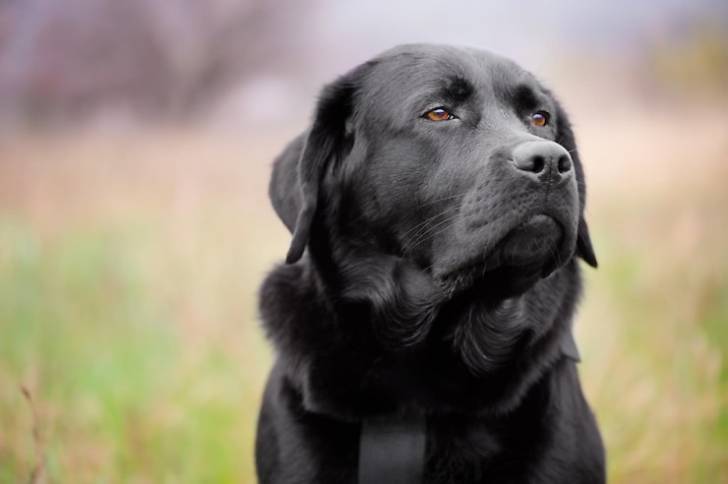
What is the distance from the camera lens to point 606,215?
5.71 m

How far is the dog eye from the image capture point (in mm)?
2379

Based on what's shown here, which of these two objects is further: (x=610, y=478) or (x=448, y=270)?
(x=610, y=478)

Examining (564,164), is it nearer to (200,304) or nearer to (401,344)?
(401,344)

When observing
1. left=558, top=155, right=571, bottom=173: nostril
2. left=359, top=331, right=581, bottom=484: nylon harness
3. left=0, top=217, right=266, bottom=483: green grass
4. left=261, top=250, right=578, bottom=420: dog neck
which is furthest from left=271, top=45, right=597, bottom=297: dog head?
left=0, top=217, right=266, bottom=483: green grass

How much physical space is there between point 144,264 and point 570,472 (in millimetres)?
3393

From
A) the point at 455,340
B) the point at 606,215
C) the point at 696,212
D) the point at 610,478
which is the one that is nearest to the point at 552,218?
the point at 455,340

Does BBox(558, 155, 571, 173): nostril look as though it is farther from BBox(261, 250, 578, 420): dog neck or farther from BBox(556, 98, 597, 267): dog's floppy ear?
BBox(261, 250, 578, 420): dog neck

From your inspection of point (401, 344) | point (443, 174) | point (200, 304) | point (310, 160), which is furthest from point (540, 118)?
point (200, 304)

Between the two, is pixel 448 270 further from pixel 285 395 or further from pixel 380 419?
pixel 285 395

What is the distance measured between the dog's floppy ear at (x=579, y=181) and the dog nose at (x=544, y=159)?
42 cm

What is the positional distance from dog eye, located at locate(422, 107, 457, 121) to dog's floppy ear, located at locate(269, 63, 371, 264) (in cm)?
34

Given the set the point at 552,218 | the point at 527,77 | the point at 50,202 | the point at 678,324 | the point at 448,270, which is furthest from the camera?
the point at 50,202

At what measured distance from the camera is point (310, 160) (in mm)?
2432

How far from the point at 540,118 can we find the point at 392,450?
4.19 ft
